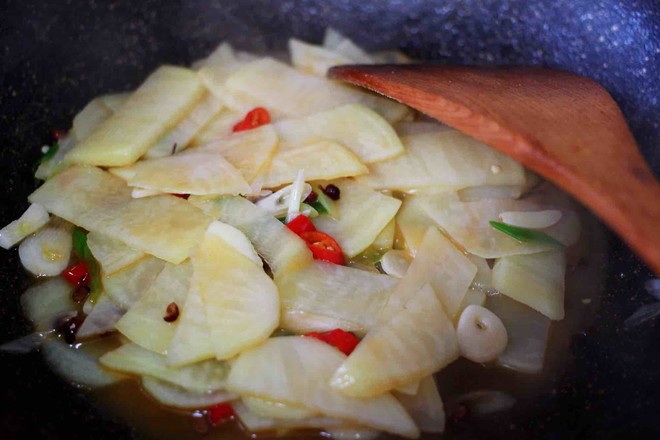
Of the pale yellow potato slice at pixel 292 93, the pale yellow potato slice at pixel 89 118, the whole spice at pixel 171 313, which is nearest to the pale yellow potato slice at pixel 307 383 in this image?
the whole spice at pixel 171 313

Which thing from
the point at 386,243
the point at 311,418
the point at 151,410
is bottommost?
the point at 151,410

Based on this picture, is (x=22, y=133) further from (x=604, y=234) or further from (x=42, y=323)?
(x=604, y=234)

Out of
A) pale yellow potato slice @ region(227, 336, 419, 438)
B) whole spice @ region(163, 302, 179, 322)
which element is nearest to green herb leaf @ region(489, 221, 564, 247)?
pale yellow potato slice @ region(227, 336, 419, 438)

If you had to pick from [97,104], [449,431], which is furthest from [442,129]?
[97,104]

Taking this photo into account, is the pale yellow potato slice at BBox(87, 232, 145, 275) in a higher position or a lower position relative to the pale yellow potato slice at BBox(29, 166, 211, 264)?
lower

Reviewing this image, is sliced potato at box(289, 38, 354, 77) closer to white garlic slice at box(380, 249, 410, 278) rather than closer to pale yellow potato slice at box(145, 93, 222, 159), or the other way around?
pale yellow potato slice at box(145, 93, 222, 159)

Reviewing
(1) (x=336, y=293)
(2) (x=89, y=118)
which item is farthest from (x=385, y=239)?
(2) (x=89, y=118)

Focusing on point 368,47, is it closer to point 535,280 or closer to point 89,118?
point 89,118

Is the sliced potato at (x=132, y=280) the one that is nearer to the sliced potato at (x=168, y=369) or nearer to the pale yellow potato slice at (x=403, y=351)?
the sliced potato at (x=168, y=369)
